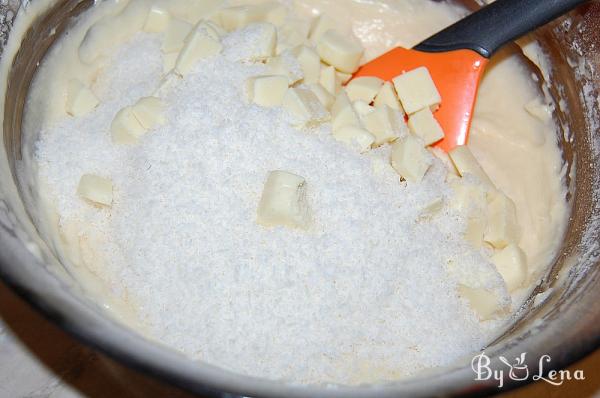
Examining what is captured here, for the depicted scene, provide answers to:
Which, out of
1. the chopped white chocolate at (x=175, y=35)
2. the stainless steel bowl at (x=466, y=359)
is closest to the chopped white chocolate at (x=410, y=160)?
the stainless steel bowl at (x=466, y=359)

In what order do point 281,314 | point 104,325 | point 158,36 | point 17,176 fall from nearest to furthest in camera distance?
point 104,325 → point 281,314 → point 17,176 → point 158,36

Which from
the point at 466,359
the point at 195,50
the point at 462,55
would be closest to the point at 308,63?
the point at 195,50

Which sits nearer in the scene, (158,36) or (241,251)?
(241,251)

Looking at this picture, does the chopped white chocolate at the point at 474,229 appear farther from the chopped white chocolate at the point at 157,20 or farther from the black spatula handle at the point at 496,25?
the chopped white chocolate at the point at 157,20

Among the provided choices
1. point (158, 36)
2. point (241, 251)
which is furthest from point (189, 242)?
point (158, 36)

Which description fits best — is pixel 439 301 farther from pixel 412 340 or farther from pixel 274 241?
pixel 274 241

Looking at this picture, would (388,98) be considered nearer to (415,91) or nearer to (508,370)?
(415,91)
